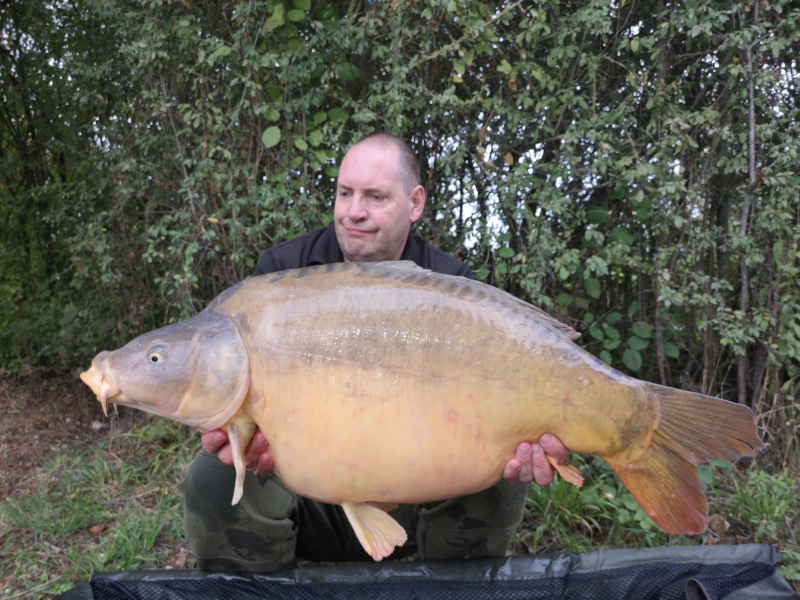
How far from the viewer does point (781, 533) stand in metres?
2.08

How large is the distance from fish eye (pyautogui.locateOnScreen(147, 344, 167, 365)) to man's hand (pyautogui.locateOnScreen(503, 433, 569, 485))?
28.0 inches

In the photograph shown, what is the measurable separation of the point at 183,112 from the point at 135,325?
1150mm

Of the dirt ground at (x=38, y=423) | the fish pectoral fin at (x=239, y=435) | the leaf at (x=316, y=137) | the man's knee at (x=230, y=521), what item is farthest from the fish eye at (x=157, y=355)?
the dirt ground at (x=38, y=423)

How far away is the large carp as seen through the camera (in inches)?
47.4

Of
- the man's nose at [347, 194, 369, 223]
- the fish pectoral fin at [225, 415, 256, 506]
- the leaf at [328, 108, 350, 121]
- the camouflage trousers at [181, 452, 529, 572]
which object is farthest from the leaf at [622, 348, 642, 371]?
the fish pectoral fin at [225, 415, 256, 506]

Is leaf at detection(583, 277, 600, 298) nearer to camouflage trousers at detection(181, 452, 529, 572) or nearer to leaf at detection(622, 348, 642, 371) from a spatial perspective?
leaf at detection(622, 348, 642, 371)

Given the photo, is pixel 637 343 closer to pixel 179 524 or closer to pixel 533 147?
pixel 533 147

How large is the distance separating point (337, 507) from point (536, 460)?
0.81 meters

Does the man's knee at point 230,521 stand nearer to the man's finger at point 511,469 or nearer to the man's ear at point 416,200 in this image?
the man's finger at point 511,469

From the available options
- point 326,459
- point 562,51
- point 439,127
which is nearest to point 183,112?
point 439,127

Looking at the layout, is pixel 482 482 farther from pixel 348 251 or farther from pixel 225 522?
pixel 348 251

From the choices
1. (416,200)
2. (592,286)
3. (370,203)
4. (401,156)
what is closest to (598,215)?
(592,286)

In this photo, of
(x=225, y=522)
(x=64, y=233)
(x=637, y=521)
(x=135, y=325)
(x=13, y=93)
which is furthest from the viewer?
(x=13, y=93)

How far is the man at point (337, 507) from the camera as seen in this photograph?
1.64 m
